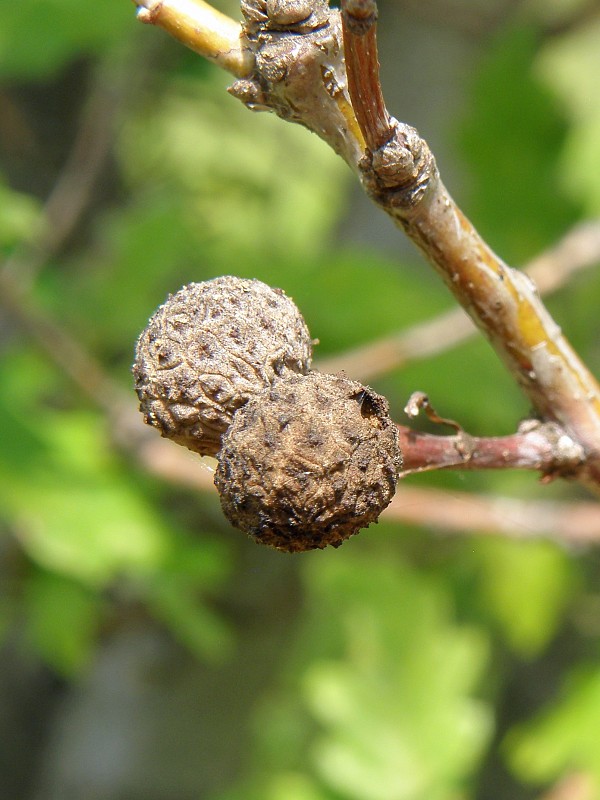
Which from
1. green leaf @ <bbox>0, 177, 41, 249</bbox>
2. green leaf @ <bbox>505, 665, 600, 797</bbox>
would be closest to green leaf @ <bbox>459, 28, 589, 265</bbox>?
green leaf @ <bbox>505, 665, 600, 797</bbox>

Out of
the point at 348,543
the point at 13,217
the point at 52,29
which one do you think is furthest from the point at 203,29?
the point at 348,543

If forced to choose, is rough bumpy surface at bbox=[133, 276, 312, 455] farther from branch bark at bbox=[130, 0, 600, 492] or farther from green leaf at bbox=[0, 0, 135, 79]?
green leaf at bbox=[0, 0, 135, 79]

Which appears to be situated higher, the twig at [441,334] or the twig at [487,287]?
the twig at [441,334]

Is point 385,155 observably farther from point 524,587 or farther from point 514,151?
point 514,151

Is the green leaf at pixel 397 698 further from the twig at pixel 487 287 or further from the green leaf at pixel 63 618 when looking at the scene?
the twig at pixel 487 287

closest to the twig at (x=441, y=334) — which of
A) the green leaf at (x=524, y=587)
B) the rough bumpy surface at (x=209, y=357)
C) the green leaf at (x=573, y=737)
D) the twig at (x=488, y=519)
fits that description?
the twig at (x=488, y=519)

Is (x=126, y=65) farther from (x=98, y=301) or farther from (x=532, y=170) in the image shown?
(x=532, y=170)

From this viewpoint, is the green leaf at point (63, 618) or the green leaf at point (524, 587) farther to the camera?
the green leaf at point (524, 587)
